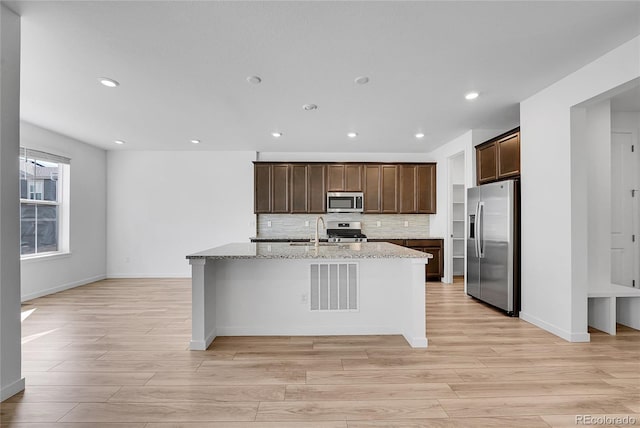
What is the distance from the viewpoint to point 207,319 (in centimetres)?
307

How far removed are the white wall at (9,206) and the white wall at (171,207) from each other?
4.31m

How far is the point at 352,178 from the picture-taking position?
641 centimetres

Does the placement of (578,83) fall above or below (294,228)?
above

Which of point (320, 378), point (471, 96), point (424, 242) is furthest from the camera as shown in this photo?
point (424, 242)

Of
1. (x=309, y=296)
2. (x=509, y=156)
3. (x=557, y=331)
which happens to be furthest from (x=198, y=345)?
(x=509, y=156)

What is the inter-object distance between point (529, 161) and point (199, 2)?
11.9ft

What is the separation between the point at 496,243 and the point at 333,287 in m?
2.24

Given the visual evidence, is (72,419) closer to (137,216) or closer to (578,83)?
(578,83)

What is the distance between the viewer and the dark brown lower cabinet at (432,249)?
6094 millimetres

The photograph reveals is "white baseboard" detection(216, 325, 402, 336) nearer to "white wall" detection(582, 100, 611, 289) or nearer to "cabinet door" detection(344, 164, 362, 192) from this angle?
"white wall" detection(582, 100, 611, 289)

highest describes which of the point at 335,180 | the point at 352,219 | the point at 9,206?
the point at 335,180

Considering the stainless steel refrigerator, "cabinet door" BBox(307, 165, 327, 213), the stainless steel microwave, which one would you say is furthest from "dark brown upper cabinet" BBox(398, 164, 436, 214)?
the stainless steel refrigerator

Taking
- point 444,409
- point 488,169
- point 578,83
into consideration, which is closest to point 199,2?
point 444,409

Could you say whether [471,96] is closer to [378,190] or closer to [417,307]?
[417,307]
